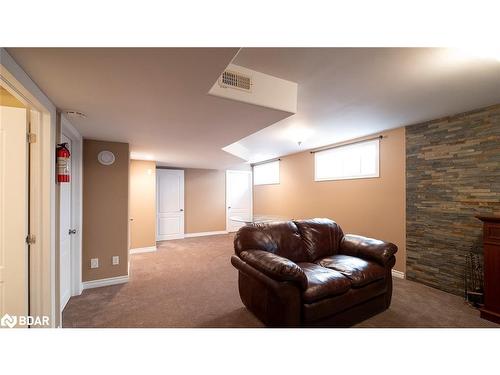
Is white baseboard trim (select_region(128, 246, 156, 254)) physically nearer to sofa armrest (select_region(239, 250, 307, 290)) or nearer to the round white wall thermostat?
the round white wall thermostat

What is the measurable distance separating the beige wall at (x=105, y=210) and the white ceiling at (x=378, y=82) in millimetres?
2494

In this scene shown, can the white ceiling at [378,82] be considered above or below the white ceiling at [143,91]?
above

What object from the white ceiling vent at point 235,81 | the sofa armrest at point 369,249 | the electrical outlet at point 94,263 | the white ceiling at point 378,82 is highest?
the white ceiling at point 378,82

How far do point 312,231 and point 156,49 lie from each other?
246 centimetres

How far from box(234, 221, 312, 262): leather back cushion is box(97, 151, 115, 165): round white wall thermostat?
2.20m

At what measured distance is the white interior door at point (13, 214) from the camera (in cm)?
151

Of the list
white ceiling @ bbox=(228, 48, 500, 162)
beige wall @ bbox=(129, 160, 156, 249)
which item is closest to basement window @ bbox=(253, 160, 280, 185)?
white ceiling @ bbox=(228, 48, 500, 162)

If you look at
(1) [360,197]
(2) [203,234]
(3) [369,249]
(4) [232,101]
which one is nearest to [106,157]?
(4) [232,101]

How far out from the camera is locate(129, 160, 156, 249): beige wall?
476 centimetres

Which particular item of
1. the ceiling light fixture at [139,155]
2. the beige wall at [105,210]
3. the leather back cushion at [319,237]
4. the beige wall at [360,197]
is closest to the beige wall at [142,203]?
the ceiling light fixture at [139,155]

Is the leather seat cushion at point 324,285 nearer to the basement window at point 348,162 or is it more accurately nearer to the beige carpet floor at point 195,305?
the beige carpet floor at point 195,305

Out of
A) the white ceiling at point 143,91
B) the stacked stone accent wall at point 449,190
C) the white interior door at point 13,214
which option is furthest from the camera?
the stacked stone accent wall at point 449,190
